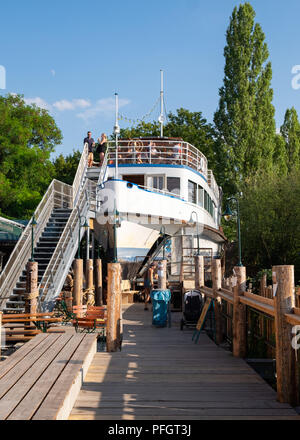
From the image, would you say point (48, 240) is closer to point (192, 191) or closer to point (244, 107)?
point (192, 191)

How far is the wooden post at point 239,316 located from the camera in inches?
283

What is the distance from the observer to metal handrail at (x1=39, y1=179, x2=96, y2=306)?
12492 mm

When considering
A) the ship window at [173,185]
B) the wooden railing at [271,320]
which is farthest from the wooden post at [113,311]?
the ship window at [173,185]

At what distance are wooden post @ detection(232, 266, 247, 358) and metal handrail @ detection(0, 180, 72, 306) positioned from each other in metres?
6.37

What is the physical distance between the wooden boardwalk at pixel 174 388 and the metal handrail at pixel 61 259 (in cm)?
470

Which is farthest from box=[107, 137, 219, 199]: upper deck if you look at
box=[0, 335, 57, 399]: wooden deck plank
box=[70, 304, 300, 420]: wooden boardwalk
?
box=[0, 335, 57, 399]: wooden deck plank

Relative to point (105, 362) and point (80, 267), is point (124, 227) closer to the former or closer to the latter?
point (80, 267)

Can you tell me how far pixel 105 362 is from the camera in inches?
274

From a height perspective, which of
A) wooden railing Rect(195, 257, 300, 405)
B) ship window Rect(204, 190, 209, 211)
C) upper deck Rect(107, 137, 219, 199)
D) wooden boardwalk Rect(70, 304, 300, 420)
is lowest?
wooden boardwalk Rect(70, 304, 300, 420)

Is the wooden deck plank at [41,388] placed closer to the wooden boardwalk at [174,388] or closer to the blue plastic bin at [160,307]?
the wooden boardwalk at [174,388]

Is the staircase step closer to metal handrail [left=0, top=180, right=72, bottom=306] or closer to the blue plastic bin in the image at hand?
metal handrail [left=0, top=180, right=72, bottom=306]

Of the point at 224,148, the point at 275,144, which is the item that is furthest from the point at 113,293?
the point at 275,144

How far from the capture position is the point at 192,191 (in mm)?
21484
